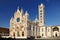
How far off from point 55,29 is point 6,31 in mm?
16043

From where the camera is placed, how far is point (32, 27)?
47938 mm

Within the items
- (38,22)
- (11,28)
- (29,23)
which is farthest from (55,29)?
(11,28)

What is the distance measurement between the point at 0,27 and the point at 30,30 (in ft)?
34.4

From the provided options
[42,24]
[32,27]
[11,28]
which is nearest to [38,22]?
[42,24]

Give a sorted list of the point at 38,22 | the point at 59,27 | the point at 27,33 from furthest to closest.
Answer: the point at 38,22 < the point at 59,27 < the point at 27,33

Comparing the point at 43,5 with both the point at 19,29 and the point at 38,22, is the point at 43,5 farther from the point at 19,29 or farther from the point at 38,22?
the point at 19,29

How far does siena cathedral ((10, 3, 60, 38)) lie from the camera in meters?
46.6

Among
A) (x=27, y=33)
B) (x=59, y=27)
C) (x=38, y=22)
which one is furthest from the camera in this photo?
(x=38, y=22)

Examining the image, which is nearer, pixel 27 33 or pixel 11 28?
pixel 27 33

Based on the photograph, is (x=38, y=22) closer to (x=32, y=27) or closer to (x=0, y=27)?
(x=32, y=27)

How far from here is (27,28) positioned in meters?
46.0

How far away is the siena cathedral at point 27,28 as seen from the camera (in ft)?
153

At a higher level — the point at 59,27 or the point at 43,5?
the point at 43,5

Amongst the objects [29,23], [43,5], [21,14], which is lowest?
[29,23]
